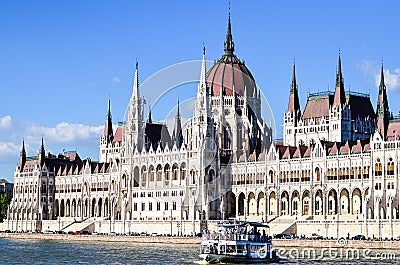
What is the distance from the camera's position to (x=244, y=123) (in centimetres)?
18788

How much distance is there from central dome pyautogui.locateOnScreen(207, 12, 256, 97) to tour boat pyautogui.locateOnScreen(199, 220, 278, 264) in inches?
3356

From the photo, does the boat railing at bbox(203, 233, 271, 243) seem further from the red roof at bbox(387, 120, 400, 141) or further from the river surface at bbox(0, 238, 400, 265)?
the red roof at bbox(387, 120, 400, 141)

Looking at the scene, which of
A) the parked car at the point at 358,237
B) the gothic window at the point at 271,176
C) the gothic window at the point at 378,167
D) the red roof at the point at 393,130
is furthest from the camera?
the gothic window at the point at 271,176

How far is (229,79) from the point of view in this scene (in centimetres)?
19188

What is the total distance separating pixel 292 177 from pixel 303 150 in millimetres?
5740

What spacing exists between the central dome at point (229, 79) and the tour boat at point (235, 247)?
85248mm

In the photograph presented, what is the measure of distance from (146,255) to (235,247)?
17.7 meters

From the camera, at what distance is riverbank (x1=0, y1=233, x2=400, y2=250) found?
401 feet

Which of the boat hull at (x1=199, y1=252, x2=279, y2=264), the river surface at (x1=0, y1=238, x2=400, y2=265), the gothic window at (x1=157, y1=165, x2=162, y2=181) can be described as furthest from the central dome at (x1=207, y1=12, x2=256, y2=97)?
the boat hull at (x1=199, y1=252, x2=279, y2=264)

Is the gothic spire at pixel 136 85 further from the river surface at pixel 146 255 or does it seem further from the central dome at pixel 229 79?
the river surface at pixel 146 255

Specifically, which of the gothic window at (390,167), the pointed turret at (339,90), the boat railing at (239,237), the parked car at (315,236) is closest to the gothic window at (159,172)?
the pointed turret at (339,90)

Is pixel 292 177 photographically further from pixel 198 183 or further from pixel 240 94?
pixel 240 94

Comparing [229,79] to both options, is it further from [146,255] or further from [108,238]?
[146,255]

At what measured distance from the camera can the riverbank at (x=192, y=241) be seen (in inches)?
4815
